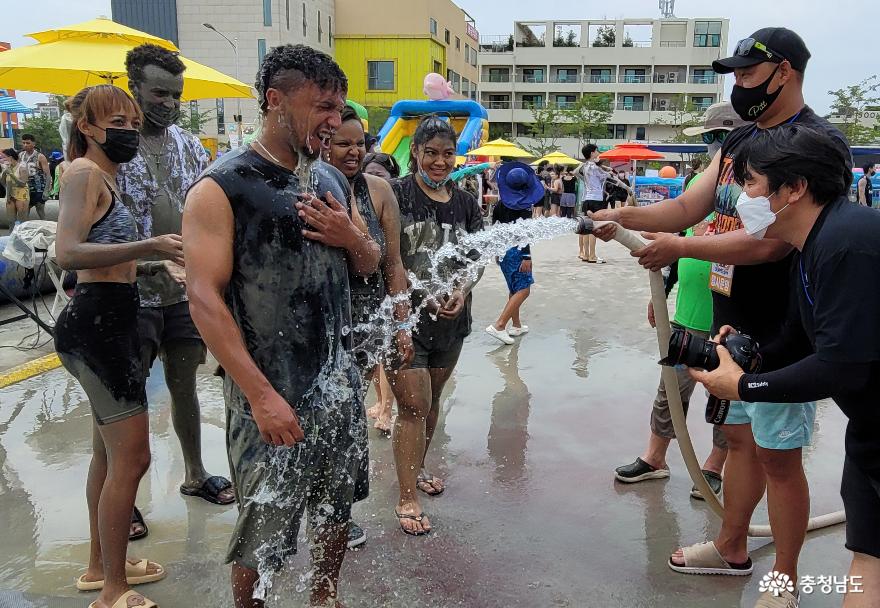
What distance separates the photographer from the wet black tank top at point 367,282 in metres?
2.96

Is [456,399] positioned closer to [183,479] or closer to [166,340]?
[183,479]

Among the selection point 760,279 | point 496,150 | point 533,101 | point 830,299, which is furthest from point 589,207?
point 533,101

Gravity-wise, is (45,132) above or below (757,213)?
above

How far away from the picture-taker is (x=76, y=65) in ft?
13.8

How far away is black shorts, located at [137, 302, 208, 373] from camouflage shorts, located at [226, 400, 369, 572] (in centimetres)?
105

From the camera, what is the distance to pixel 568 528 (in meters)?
3.27

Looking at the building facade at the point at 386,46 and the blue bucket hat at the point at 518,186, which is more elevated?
the building facade at the point at 386,46

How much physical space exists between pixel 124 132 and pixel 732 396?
97.3 inches

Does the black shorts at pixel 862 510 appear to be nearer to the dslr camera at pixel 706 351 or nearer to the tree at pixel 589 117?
the dslr camera at pixel 706 351

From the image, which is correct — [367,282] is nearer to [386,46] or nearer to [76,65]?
[76,65]

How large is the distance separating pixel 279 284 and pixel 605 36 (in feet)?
243

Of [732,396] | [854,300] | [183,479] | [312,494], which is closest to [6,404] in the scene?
[183,479]

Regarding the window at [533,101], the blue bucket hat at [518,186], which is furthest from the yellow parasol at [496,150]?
the window at [533,101]

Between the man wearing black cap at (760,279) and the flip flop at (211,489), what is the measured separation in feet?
7.65
